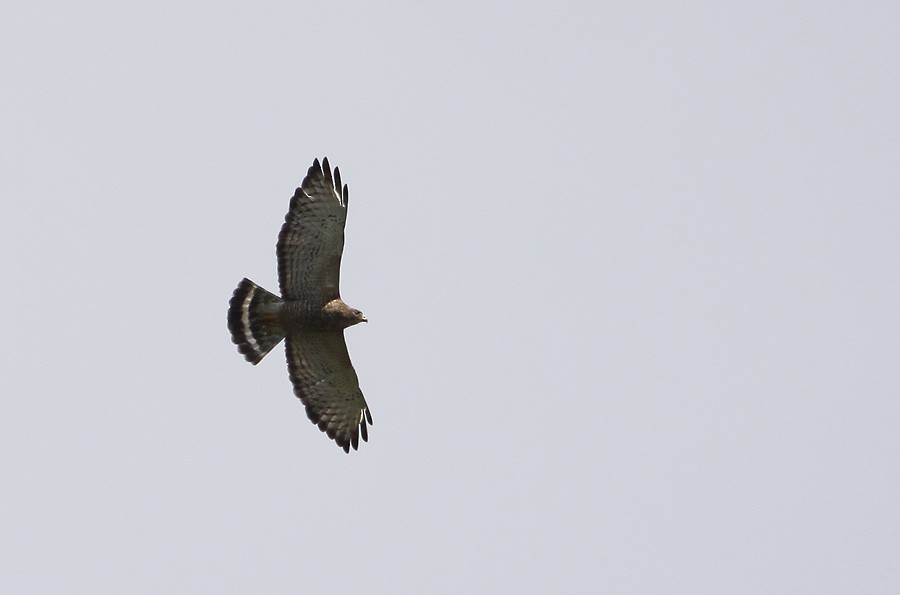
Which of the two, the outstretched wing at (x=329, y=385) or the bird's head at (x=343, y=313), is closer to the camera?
the bird's head at (x=343, y=313)

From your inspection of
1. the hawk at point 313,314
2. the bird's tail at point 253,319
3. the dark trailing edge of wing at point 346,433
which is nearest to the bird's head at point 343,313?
the hawk at point 313,314

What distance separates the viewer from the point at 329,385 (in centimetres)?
1992

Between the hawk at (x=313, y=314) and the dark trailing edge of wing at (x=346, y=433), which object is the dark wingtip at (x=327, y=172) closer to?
the hawk at (x=313, y=314)

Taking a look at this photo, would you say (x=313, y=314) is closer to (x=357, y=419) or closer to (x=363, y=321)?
(x=363, y=321)

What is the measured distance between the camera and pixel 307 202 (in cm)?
1875

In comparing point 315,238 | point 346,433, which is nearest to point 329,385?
point 346,433

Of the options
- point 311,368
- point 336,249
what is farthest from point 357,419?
point 336,249

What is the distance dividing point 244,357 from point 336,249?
75.6 inches

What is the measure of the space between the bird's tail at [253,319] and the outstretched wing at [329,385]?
30cm

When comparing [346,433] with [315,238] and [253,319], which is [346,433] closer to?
[253,319]

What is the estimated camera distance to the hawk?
1872 centimetres

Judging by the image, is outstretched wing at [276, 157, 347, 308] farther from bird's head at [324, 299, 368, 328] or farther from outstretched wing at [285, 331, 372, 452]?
outstretched wing at [285, 331, 372, 452]

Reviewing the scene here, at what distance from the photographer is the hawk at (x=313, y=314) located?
18.7m

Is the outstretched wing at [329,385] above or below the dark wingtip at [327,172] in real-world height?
below
